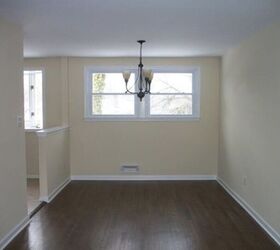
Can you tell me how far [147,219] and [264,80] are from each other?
2114mm

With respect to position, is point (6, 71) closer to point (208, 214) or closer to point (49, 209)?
point (49, 209)

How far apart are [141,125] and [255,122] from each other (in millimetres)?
2305

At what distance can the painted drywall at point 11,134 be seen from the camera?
10.1 ft

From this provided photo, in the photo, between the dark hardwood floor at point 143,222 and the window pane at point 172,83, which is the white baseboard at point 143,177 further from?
the window pane at point 172,83

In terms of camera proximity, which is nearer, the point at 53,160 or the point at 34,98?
the point at 53,160

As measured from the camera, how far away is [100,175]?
5.77m

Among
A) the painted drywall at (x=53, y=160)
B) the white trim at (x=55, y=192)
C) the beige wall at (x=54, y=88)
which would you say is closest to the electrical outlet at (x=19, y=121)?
the painted drywall at (x=53, y=160)

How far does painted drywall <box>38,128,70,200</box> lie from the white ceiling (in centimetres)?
136

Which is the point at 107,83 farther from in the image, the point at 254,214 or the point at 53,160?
the point at 254,214

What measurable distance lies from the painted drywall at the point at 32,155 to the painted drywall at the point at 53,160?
66 centimetres

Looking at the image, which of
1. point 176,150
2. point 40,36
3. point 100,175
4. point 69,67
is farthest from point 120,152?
point 40,36

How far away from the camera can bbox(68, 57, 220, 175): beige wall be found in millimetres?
5656

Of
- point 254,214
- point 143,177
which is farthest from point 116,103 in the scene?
point 254,214

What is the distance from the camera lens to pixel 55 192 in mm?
4801
